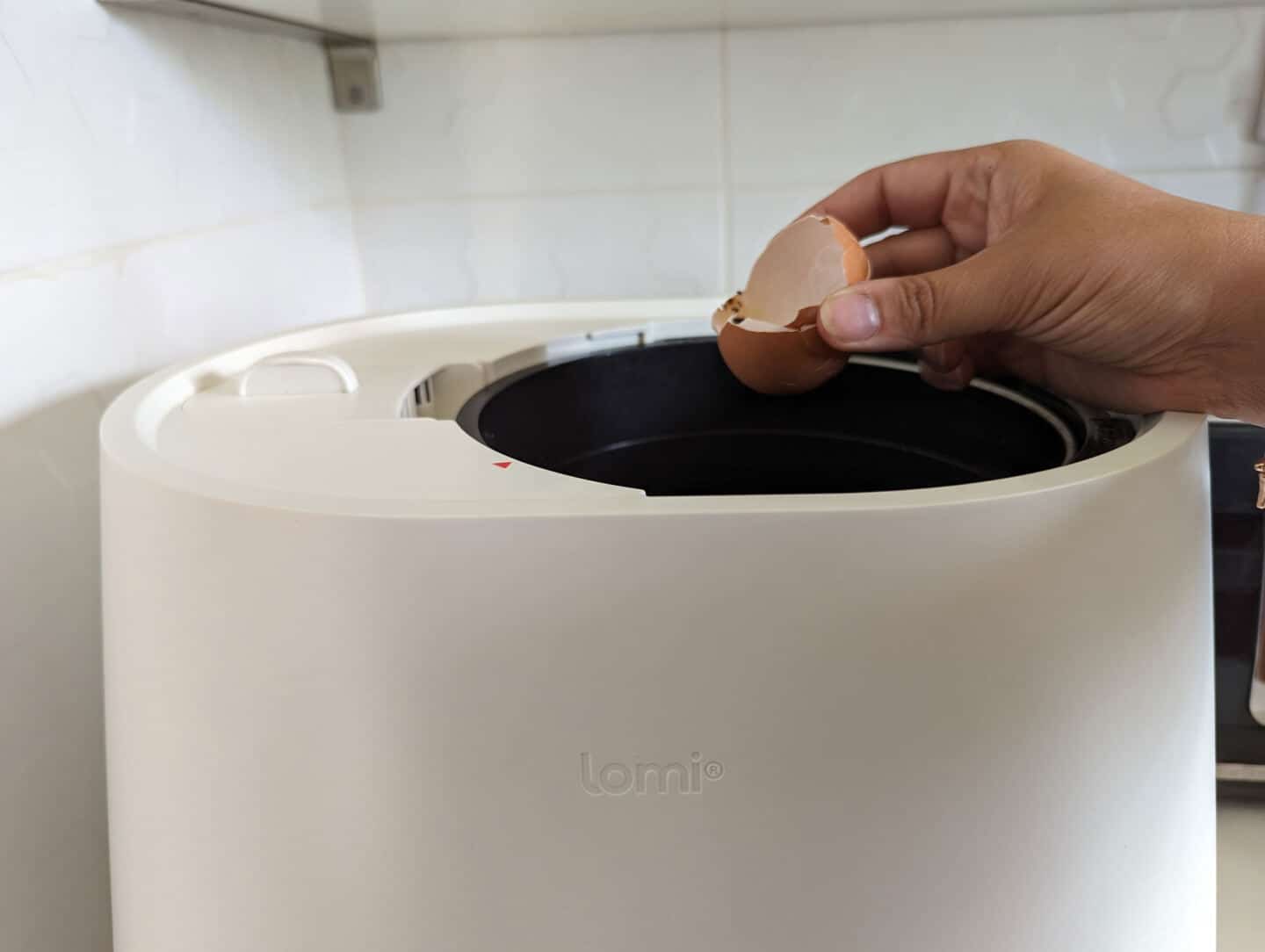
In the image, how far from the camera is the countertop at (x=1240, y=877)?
0.51 metres

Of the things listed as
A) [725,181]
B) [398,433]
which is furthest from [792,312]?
[725,181]

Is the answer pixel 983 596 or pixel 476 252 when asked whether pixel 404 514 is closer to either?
pixel 983 596

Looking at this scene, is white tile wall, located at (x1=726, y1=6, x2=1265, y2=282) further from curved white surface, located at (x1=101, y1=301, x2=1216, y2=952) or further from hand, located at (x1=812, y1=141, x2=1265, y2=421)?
curved white surface, located at (x1=101, y1=301, x2=1216, y2=952)

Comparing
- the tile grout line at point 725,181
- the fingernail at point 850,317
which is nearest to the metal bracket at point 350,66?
the tile grout line at point 725,181

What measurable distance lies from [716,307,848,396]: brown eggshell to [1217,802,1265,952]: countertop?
14.2 inches

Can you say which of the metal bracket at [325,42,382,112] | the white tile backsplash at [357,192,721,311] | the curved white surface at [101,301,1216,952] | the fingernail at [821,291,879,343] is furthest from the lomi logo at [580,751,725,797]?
the metal bracket at [325,42,382,112]

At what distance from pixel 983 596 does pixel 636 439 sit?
29 centimetres

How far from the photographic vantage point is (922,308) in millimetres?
395

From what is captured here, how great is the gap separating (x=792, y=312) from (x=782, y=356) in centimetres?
5

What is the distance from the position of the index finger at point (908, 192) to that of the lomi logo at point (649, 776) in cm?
35

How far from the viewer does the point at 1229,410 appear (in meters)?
0.40

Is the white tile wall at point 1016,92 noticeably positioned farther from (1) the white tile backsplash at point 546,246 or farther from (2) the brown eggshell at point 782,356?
(2) the brown eggshell at point 782,356

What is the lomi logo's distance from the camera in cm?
31

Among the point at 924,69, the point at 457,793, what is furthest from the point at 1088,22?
the point at 457,793
